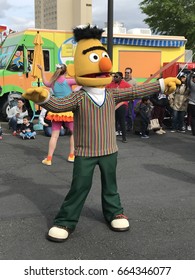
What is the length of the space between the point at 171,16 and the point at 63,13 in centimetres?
3160

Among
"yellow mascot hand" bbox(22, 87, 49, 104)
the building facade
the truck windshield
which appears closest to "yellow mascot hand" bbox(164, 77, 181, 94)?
"yellow mascot hand" bbox(22, 87, 49, 104)

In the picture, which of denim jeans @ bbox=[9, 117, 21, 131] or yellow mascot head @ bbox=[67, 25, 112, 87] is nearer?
yellow mascot head @ bbox=[67, 25, 112, 87]

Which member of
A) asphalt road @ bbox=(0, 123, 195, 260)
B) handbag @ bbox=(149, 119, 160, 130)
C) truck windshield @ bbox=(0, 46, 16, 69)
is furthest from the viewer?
truck windshield @ bbox=(0, 46, 16, 69)

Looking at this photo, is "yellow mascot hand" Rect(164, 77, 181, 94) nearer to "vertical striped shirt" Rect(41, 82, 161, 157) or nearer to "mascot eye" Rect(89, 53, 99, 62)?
"vertical striped shirt" Rect(41, 82, 161, 157)

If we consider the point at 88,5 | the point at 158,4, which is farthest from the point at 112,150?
the point at 88,5

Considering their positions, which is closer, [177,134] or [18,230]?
[18,230]

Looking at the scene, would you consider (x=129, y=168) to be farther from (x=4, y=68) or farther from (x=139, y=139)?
(x=4, y=68)

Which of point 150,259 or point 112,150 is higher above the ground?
point 112,150

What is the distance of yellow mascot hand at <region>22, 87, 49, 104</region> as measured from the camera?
125 inches

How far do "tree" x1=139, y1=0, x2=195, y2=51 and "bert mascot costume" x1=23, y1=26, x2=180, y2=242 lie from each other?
22536 millimetres

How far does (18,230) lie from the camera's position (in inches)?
149

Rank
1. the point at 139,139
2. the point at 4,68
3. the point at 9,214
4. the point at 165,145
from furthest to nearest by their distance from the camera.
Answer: the point at 4,68
the point at 139,139
the point at 165,145
the point at 9,214

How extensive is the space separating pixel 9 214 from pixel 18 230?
479 mm

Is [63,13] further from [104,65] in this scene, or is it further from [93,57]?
[104,65]
